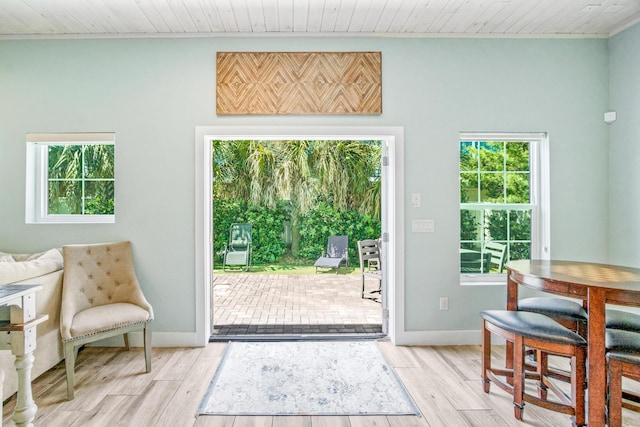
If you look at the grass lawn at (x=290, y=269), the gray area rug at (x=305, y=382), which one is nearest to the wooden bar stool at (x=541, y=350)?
the gray area rug at (x=305, y=382)

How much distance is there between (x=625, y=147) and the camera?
3174 millimetres

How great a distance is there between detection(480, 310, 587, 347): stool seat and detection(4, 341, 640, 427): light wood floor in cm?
53

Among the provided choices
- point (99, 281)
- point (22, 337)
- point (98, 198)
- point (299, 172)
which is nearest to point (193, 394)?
point (22, 337)

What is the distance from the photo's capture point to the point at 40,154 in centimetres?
336

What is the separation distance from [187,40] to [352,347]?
3.05 metres

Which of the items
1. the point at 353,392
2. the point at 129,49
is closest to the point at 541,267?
the point at 353,392

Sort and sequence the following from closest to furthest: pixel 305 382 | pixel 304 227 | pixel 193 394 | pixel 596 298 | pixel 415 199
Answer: pixel 596 298, pixel 193 394, pixel 305 382, pixel 415 199, pixel 304 227

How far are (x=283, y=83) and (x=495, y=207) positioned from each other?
7.45 ft

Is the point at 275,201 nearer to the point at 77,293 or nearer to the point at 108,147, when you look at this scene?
the point at 108,147

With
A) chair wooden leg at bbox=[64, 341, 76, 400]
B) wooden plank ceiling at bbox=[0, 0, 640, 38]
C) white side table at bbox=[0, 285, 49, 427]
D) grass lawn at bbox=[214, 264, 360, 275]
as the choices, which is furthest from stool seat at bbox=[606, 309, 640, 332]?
grass lawn at bbox=[214, 264, 360, 275]

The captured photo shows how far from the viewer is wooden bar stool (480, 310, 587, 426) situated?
1.99 meters

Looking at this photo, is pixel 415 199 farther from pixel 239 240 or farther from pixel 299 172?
pixel 239 240

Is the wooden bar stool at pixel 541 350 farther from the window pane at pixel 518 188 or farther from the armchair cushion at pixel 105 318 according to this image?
the armchair cushion at pixel 105 318

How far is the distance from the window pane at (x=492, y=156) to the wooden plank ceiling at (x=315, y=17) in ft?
3.18
